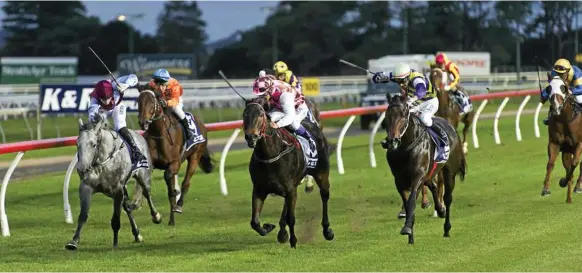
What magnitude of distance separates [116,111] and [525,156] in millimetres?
10366

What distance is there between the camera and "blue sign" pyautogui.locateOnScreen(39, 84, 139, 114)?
26.1m

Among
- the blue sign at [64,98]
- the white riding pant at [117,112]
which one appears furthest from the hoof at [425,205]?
the blue sign at [64,98]

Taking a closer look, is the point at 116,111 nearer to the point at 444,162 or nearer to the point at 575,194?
the point at 444,162

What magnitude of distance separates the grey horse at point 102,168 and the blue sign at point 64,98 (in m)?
15.8

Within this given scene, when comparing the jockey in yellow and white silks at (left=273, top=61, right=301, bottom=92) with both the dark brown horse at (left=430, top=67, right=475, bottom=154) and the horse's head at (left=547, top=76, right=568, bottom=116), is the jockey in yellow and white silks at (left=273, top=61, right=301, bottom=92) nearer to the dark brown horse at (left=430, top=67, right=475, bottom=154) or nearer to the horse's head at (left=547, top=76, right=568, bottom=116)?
the dark brown horse at (left=430, top=67, right=475, bottom=154)

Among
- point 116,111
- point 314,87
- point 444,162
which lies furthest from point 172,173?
point 314,87

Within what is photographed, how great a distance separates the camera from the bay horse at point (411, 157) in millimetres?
10086

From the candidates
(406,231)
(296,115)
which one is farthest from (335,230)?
(406,231)

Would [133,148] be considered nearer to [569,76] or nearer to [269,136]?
[269,136]

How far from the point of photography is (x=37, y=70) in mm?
59969

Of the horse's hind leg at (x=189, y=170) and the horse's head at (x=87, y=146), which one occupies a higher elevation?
the horse's head at (x=87, y=146)

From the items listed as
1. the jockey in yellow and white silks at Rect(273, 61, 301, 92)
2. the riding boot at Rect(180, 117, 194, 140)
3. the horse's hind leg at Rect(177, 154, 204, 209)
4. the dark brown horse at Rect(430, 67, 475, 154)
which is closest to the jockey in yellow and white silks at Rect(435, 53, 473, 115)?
the dark brown horse at Rect(430, 67, 475, 154)

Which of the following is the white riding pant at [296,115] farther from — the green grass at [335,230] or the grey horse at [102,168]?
the grey horse at [102,168]

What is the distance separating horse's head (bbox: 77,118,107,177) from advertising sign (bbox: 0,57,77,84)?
4976cm
